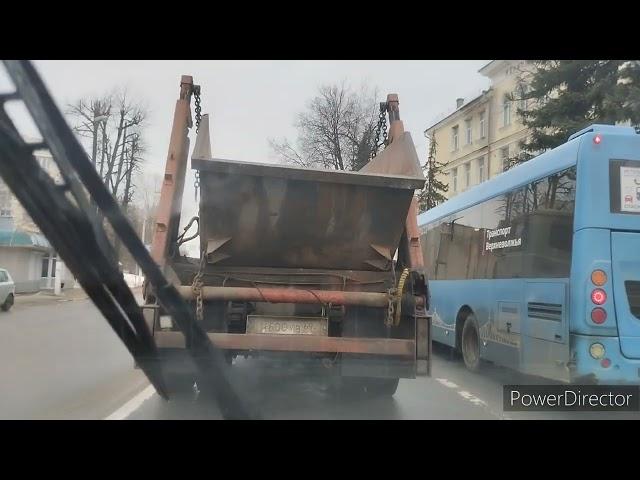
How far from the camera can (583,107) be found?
61.5 feet

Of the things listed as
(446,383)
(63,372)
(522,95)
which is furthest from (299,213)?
(522,95)

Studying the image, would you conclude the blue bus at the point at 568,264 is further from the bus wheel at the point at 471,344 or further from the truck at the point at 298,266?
the truck at the point at 298,266

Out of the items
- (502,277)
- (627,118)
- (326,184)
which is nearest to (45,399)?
(326,184)

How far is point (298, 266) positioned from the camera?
21.1ft

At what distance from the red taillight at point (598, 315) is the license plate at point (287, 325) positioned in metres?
2.69

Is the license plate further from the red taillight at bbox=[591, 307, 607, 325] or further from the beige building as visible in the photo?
the beige building

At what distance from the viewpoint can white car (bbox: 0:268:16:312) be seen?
1974 centimetres

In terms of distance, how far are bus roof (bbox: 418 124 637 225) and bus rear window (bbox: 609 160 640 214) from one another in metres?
0.37

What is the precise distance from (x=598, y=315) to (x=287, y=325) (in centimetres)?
312

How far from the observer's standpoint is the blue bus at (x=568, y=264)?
246 inches

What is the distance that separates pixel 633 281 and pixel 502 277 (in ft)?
7.70

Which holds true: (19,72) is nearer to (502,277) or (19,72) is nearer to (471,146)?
(502,277)

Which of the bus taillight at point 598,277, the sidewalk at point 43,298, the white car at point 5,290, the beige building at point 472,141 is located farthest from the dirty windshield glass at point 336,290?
the beige building at point 472,141

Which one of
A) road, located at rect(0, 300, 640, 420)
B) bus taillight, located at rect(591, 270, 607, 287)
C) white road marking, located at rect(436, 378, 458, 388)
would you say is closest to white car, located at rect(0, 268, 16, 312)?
road, located at rect(0, 300, 640, 420)
